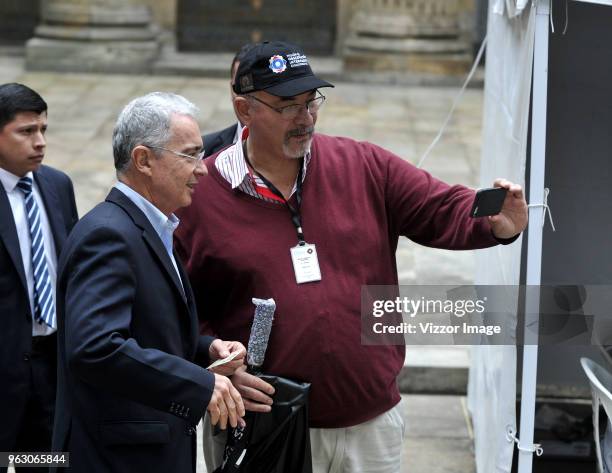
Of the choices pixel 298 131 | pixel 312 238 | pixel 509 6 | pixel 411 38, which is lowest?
pixel 411 38

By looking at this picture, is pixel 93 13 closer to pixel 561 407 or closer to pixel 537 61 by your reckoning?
pixel 561 407

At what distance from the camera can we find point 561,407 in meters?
5.59

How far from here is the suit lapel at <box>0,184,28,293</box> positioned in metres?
4.06

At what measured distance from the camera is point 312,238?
357cm

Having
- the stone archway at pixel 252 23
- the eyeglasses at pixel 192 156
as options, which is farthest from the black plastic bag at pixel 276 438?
the stone archway at pixel 252 23

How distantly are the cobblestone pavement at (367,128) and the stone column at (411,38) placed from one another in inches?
14.5

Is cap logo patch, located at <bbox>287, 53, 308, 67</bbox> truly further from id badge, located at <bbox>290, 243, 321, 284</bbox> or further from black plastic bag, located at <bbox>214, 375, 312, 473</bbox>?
black plastic bag, located at <bbox>214, 375, 312, 473</bbox>

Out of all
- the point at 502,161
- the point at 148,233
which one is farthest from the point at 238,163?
the point at 502,161

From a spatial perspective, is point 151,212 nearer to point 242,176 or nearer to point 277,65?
point 242,176

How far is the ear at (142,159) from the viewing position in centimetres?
307

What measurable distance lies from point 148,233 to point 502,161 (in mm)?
2084

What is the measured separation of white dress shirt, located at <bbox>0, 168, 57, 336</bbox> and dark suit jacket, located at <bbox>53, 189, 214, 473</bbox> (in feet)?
3.45

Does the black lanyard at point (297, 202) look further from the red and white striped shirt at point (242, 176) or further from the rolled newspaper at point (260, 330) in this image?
the rolled newspaper at point (260, 330)

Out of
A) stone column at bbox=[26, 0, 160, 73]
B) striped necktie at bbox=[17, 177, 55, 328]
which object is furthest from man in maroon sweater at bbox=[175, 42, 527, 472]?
stone column at bbox=[26, 0, 160, 73]
